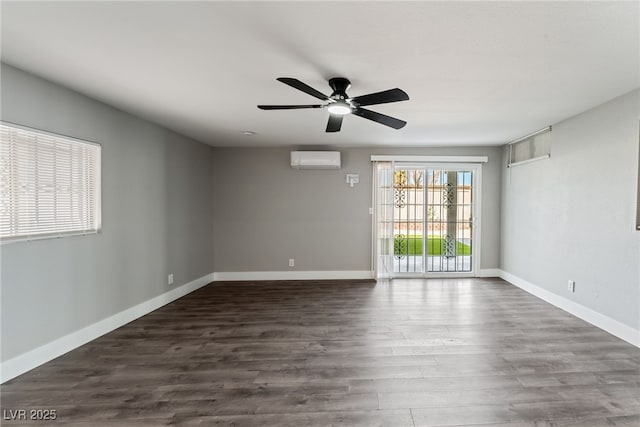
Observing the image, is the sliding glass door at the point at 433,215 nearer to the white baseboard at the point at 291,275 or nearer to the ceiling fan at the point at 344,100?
the white baseboard at the point at 291,275

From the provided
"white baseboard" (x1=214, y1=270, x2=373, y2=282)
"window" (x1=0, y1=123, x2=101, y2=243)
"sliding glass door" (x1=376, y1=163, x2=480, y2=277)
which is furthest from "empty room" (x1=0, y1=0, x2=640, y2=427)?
"sliding glass door" (x1=376, y1=163, x2=480, y2=277)

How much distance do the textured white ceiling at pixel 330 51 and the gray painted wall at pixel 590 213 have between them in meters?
0.36

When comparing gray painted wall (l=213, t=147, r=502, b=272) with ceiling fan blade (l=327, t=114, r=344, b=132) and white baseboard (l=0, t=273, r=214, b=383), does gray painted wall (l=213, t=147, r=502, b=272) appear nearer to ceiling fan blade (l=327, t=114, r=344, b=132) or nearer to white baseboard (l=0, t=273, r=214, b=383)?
white baseboard (l=0, t=273, r=214, b=383)

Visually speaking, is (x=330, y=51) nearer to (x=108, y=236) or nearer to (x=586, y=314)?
(x=108, y=236)

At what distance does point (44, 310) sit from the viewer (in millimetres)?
2338

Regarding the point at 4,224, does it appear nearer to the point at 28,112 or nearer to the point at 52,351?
the point at 28,112

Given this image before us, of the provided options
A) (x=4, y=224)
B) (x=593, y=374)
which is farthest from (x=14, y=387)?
(x=593, y=374)

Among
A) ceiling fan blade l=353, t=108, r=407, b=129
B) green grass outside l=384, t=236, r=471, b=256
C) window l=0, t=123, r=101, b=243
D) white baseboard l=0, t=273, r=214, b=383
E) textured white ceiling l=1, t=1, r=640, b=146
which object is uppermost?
textured white ceiling l=1, t=1, r=640, b=146

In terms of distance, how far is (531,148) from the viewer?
4.27 m

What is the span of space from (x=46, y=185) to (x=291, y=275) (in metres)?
3.59

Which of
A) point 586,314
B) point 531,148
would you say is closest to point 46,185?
point 586,314

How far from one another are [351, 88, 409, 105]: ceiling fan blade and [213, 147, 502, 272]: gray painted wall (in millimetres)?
2958

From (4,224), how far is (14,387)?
1.19 metres

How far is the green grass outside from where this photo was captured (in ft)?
17.3
